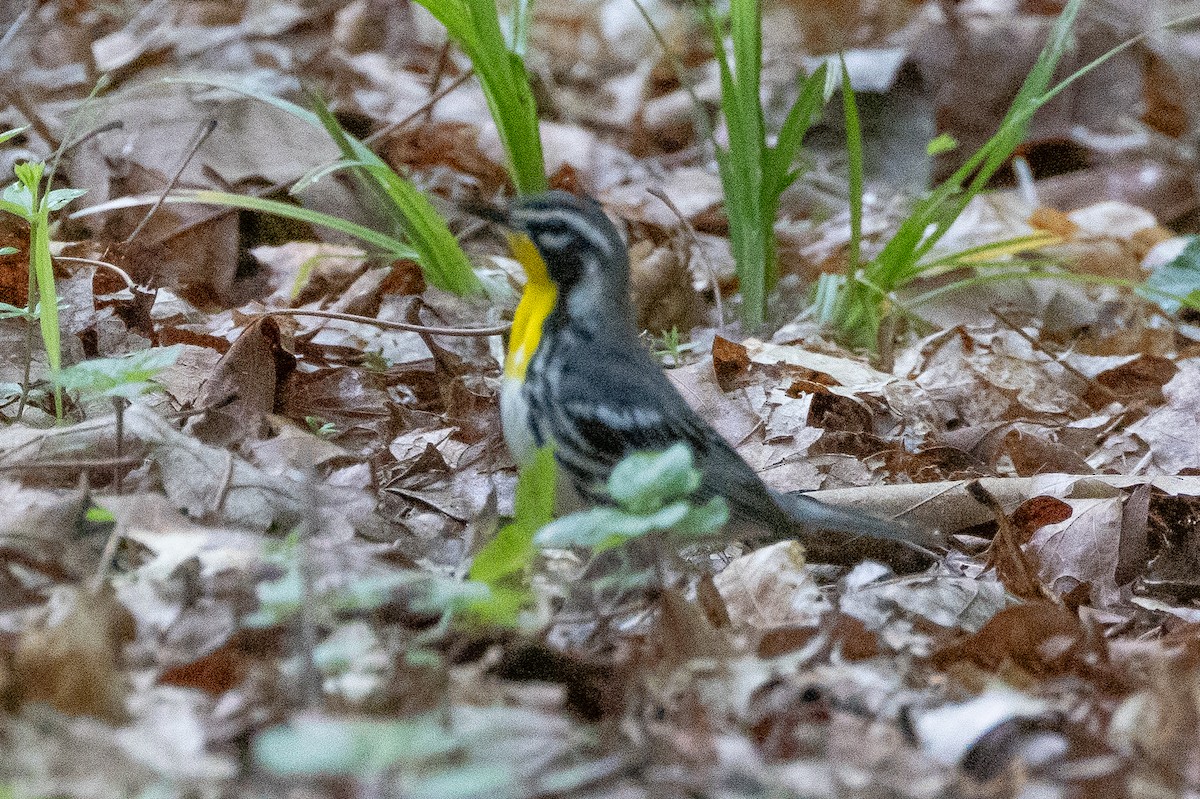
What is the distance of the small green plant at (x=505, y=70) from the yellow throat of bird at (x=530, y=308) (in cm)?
140

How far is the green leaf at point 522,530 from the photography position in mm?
3008

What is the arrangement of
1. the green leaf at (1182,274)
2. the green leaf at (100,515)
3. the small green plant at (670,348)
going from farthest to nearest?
the green leaf at (1182,274) < the small green plant at (670,348) < the green leaf at (100,515)

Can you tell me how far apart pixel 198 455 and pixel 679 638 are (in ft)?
5.11

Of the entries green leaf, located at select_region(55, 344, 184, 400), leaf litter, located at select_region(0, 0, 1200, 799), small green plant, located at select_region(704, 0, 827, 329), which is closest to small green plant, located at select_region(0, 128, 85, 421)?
leaf litter, located at select_region(0, 0, 1200, 799)

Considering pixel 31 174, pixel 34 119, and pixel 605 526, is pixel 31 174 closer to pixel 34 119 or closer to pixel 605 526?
pixel 605 526

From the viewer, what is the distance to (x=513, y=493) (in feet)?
14.9

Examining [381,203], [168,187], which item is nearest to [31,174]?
[168,187]

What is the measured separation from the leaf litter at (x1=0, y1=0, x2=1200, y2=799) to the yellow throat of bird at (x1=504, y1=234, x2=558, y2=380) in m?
0.52

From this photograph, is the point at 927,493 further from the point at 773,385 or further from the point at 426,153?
the point at 426,153

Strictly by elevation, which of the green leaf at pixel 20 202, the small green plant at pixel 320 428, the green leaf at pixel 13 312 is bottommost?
the small green plant at pixel 320 428

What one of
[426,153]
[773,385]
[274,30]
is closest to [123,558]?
[773,385]

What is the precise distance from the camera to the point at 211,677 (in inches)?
111

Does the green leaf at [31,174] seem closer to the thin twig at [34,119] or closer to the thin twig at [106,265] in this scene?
the thin twig at [106,265]

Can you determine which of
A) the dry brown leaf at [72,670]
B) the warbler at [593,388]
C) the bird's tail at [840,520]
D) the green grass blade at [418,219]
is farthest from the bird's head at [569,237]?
the dry brown leaf at [72,670]
